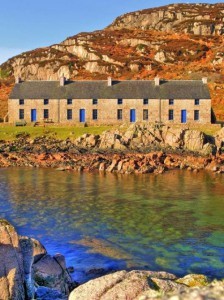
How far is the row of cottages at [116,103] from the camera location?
68.9 m

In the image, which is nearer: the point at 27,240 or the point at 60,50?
the point at 27,240

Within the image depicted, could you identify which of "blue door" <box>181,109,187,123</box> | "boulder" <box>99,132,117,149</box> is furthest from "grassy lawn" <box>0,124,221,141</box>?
"boulder" <box>99,132,117,149</box>

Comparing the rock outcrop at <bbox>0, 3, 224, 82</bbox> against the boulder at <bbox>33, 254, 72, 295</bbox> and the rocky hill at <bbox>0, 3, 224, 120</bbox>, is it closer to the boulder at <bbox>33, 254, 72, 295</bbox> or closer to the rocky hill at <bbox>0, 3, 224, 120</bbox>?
the rocky hill at <bbox>0, 3, 224, 120</bbox>

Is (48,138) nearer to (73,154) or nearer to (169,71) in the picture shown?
(73,154)

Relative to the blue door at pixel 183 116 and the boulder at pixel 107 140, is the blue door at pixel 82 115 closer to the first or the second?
the boulder at pixel 107 140

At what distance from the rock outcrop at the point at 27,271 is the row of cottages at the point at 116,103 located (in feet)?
185

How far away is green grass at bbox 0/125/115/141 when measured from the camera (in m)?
60.8

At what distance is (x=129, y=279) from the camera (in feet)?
31.8

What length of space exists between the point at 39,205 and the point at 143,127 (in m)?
30.9

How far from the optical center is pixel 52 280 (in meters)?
12.6

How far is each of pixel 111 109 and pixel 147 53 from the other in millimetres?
66755

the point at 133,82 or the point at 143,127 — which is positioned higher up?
the point at 133,82

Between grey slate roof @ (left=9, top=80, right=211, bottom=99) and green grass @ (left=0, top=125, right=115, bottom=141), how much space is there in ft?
25.7

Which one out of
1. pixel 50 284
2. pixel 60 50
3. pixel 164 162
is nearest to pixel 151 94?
pixel 164 162
